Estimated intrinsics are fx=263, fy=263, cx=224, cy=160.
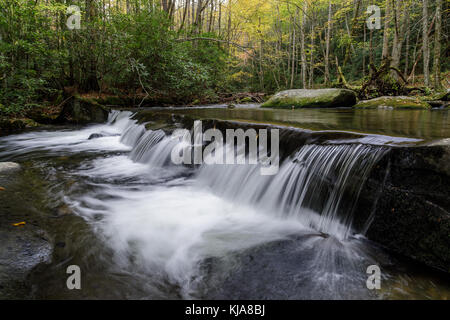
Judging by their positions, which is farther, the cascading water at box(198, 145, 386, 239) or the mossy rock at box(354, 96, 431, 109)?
the mossy rock at box(354, 96, 431, 109)

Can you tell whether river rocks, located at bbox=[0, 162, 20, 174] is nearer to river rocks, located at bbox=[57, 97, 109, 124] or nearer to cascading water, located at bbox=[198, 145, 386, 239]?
cascading water, located at bbox=[198, 145, 386, 239]

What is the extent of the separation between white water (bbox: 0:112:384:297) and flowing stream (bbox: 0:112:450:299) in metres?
0.01

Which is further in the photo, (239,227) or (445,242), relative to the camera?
(239,227)

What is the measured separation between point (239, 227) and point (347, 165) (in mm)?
1309

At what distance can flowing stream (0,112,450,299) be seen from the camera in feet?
6.18

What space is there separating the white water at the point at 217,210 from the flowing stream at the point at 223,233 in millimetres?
12

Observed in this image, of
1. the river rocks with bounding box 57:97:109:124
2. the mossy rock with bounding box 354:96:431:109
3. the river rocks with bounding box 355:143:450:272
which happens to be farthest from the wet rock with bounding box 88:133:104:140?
the mossy rock with bounding box 354:96:431:109

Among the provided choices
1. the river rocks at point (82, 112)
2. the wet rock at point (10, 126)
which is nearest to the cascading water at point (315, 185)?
the wet rock at point (10, 126)

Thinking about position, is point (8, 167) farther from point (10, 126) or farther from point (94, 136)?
point (10, 126)

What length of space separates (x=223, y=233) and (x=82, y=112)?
908 cm

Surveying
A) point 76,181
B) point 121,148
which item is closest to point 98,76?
point 121,148

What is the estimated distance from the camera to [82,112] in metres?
9.74
